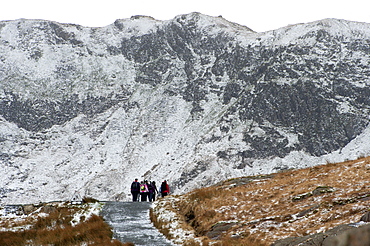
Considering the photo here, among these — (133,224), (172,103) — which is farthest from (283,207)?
(172,103)

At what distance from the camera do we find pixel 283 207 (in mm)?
17875

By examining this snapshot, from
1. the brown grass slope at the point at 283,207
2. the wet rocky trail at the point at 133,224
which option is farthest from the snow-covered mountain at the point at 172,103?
the brown grass slope at the point at 283,207

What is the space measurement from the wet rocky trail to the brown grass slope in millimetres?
1712

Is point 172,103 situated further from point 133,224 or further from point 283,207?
point 283,207

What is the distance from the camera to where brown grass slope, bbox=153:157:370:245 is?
1437 centimetres

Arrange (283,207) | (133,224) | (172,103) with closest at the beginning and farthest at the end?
(283,207)
(133,224)
(172,103)

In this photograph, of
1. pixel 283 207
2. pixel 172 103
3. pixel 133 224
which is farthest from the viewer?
pixel 172 103

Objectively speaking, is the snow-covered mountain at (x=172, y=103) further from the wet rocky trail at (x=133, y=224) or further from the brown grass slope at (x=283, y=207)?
the brown grass slope at (x=283, y=207)

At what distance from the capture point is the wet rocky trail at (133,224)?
16.1m

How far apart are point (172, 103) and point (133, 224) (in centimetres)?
13042

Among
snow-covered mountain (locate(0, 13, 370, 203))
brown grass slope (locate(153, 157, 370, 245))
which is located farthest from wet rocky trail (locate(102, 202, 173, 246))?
snow-covered mountain (locate(0, 13, 370, 203))

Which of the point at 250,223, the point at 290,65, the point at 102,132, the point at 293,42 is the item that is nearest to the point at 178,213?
the point at 250,223

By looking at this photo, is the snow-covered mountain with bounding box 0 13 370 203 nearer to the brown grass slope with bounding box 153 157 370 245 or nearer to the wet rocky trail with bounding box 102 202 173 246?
the wet rocky trail with bounding box 102 202 173 246

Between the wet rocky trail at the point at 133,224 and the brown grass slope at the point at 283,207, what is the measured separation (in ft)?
5.62
